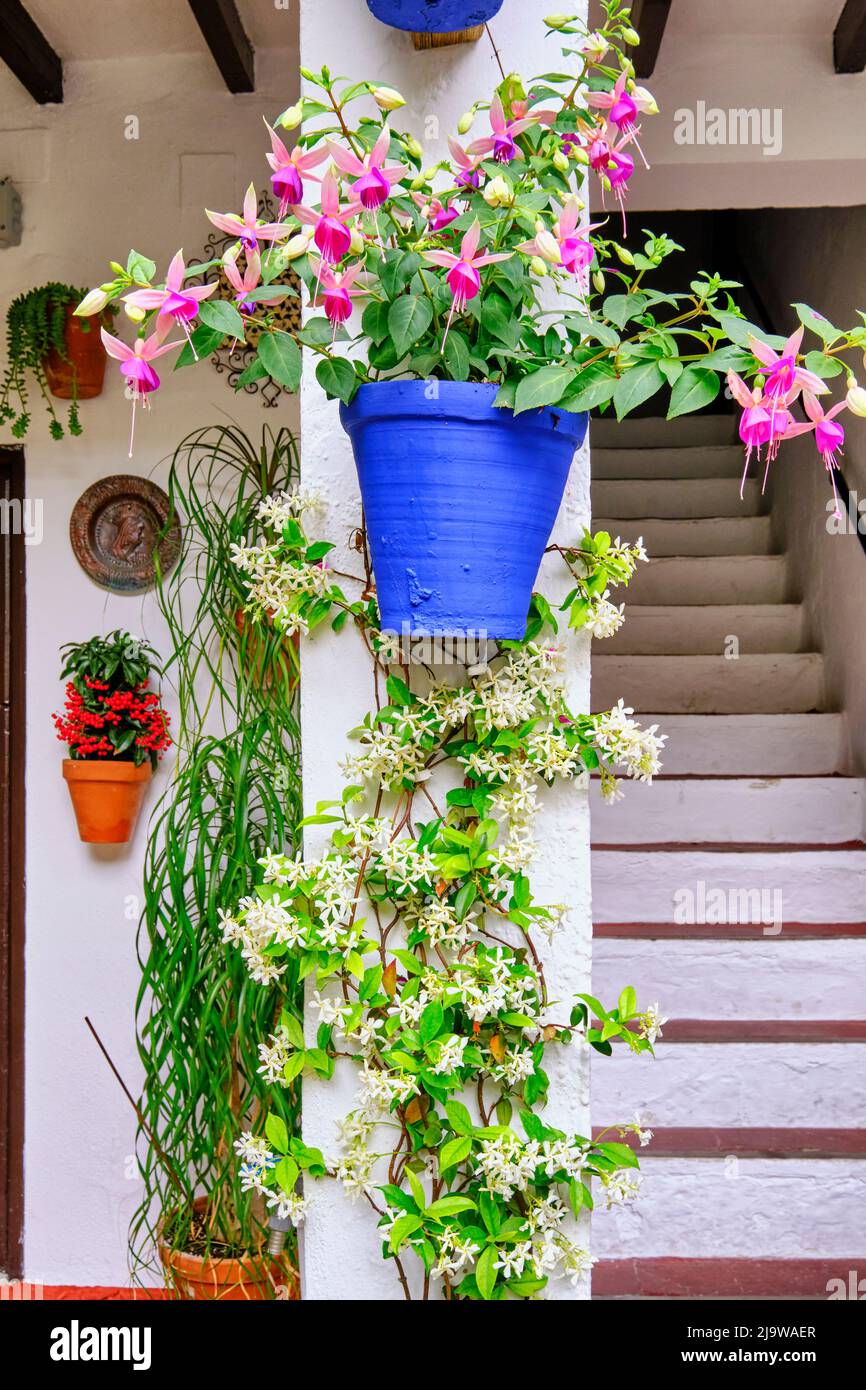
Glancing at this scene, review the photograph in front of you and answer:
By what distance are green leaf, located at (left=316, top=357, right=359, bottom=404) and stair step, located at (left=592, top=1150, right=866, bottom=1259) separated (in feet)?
5.91

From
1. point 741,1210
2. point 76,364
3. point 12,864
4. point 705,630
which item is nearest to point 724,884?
point 741,1210

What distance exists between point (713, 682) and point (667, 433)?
5.01 feet

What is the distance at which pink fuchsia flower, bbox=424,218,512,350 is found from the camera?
103cm

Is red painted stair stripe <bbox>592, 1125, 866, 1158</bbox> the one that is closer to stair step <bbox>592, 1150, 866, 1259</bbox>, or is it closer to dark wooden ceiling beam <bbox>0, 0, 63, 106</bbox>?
stair step <bbox>592, 1150, 866, 1259</bbox>

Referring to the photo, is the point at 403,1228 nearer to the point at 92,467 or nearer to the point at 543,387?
the point at 543,387

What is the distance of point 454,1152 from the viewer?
4.20 feet

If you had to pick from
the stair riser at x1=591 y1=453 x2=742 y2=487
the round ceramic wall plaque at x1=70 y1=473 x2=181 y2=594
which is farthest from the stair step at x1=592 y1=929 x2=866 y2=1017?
the stair riser at x1=591 y1=453 x2=742 y2=487

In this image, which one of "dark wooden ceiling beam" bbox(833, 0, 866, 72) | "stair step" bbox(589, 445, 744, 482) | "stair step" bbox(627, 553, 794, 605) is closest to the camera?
"dark wooden ceiling beam" bbox(833, 0, 866, 72)

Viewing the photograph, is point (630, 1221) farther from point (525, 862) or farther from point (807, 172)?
point (807, 172)

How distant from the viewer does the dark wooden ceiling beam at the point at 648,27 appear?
2.34 m

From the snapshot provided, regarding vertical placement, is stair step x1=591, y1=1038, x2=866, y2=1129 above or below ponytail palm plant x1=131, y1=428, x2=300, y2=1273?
below

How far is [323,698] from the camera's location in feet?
4.72

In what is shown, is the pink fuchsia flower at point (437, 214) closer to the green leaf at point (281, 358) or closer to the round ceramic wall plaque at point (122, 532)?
the green leaf at point (281, 358)

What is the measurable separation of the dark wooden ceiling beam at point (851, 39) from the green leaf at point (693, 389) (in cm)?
190
